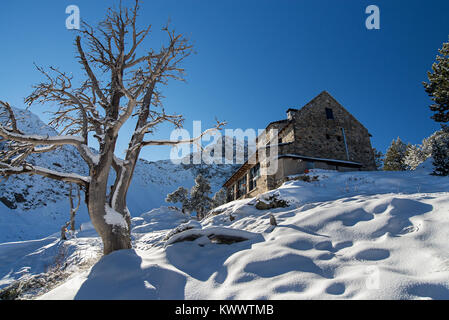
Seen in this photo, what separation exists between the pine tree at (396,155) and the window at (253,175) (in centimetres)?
2358

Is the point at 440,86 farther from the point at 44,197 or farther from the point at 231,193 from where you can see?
the point at 44,197

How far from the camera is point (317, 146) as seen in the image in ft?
58.1

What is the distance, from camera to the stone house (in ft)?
53.7

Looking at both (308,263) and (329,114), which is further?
(329,114)

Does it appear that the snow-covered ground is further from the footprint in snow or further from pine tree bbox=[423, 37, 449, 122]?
pine tree bbox=[423, 37, 449, 122]

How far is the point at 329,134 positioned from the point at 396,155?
20.4 metres

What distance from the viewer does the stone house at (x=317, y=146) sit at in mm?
16359

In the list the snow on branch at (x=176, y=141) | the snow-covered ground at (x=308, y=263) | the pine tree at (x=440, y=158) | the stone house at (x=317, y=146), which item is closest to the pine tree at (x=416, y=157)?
the stone house at (x=317, y=146)

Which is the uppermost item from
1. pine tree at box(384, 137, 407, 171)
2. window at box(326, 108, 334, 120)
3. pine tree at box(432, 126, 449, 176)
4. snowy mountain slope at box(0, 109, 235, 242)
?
window at box(326, 108, 334, 120)

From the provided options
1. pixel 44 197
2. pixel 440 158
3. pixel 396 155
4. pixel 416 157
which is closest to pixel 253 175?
pixel 440 158

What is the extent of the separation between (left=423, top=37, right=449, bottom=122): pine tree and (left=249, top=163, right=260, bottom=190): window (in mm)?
14323

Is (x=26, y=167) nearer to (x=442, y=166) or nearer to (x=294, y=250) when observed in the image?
(x=294, y=250)

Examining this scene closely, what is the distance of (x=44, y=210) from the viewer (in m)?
36.4

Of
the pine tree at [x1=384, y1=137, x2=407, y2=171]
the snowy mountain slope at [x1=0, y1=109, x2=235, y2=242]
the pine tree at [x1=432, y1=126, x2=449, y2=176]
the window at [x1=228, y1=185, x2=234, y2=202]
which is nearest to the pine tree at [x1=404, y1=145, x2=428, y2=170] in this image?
the pine tree at [x1=384, y1=137, x2=407, y2=171]
